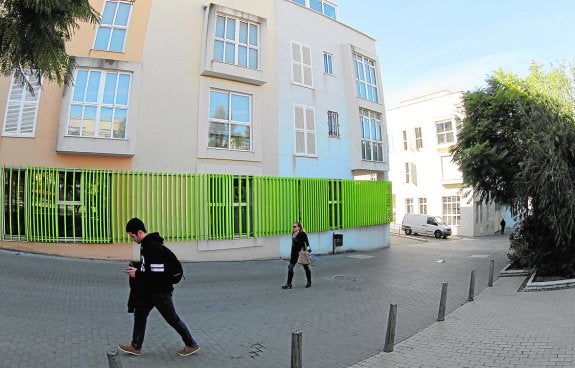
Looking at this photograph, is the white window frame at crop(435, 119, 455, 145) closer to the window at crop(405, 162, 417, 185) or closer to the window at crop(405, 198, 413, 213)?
the window at crop(405, 162, 417, 185)

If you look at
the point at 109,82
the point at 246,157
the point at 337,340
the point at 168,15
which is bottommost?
the point at 337,340

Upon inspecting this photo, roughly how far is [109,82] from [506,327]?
42.4ft

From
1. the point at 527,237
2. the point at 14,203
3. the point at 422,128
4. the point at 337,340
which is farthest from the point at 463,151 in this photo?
the point at 422,128

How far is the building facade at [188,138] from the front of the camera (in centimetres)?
1285

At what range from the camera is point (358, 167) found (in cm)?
2062

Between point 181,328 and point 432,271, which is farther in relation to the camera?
point 432,271

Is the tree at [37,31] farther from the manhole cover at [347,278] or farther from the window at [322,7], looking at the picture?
the window at [322,7]

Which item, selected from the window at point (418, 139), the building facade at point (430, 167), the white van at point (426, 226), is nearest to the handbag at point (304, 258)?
the white van at point (426, 226)

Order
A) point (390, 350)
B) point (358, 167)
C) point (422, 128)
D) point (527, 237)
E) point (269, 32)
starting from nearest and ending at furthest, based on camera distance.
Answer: point (390, 350) < point (527, 237) < point (269, 32) < point (358, 167) < point (422, 128)

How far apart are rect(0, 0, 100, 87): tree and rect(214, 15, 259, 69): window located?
12.6 m

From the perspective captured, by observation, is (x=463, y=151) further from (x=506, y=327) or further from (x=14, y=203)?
(x=14, y=203)

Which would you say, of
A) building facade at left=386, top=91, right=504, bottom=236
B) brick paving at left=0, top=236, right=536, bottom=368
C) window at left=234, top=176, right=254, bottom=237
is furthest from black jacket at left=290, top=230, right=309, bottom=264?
building facade at left=386, top=91, right=504, bottom=236

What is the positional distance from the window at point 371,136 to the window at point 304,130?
3.60 metres

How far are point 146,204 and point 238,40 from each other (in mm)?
7414
